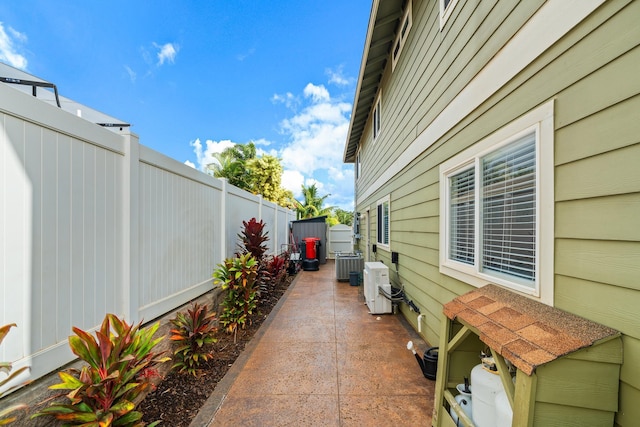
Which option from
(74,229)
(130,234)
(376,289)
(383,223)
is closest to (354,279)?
(383,223)

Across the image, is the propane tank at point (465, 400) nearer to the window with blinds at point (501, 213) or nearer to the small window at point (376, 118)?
the window with blinds at point (501, 213)

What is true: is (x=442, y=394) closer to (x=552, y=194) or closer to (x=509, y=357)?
(x=509, y=357)

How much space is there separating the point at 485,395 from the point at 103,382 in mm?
2375

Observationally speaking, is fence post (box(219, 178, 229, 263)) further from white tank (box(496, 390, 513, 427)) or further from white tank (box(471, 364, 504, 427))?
white tank (box(496, 390, 513, 427))

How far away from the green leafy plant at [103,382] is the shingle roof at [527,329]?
88.0 inches

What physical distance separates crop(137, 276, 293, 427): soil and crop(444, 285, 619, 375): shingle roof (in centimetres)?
239

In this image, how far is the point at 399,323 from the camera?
4.44m

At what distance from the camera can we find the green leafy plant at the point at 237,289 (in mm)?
4125

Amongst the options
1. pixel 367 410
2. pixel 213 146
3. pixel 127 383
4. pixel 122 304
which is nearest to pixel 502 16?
pixel 367 410

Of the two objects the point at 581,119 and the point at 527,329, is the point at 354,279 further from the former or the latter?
the point at 581,119

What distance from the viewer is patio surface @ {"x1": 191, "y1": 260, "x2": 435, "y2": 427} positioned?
2.27 meters

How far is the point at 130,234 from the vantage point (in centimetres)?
253

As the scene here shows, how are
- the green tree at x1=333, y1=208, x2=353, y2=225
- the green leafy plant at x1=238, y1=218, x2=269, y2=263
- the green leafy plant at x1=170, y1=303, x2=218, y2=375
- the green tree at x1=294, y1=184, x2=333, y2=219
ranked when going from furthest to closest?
1. the green tree at x1=333, y1=208, x2=353, y2=225
2. the green tree at x1=294, y1=184, x2=333, y2=219
3. the green leafy plant at x1=238, y1=218, x2=269, y2=263
4. the green leafy plant at x1=170, y1=303, x2=218, y2=375

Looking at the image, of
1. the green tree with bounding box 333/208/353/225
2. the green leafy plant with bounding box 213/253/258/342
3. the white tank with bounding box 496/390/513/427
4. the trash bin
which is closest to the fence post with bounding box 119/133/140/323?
the green leafy plant with bounding box 213/253/258/342
